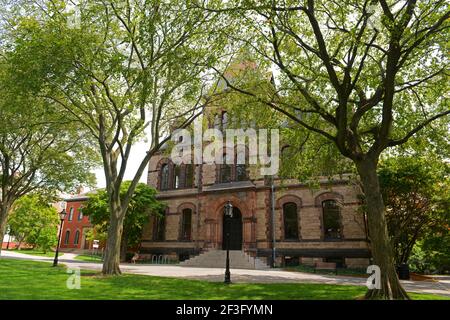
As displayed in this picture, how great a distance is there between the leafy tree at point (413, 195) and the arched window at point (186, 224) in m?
15.4

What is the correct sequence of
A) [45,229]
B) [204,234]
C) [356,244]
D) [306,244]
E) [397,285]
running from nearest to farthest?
[397,285], [356,244], [306,244], [204,234], [45,229]

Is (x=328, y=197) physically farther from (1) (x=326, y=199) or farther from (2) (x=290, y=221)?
(2) (x=290, y=221)

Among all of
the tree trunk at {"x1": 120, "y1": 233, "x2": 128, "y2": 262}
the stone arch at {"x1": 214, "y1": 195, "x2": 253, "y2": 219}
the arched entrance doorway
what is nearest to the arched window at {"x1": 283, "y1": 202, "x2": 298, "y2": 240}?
the stone arch at {"x1": 214, "y1": 195, "x2": 253, "y2": 219}

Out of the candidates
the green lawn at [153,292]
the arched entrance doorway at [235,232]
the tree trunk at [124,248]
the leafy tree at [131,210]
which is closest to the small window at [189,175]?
the leafy tree at [131,210]

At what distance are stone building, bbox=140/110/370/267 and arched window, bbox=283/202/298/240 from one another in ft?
0.23

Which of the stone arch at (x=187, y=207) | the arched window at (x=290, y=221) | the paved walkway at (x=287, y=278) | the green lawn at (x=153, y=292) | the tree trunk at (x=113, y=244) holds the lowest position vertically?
the paved walkway at (x=287, y=278)

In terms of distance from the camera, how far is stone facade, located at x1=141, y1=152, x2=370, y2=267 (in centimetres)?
2045

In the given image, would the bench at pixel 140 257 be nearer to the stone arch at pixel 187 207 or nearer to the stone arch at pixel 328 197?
the stone arch at pixel 187 207

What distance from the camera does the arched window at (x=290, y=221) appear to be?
876 inches

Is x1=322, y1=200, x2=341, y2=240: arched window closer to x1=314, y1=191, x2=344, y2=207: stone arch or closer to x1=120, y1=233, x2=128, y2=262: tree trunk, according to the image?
x1=314, y1=191, x2=344, y2=207: stone arch

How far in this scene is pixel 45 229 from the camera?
43.2m
